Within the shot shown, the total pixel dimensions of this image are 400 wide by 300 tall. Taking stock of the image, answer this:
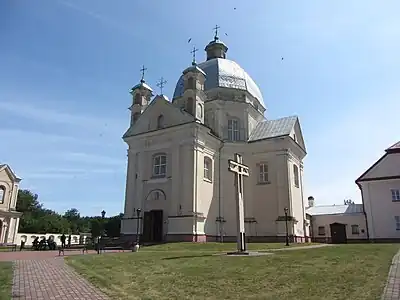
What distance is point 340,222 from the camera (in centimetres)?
4047

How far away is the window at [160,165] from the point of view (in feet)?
102

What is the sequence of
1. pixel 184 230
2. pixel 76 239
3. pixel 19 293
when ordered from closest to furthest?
pixel 19 293 → pixel 184 230 → pixel 76 239

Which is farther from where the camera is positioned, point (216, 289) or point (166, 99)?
point (166, 99)

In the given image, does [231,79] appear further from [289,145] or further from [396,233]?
[396,233]

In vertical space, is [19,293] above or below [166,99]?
below

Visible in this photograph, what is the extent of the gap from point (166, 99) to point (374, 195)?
955 inches

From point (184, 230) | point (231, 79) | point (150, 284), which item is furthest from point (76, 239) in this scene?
point (150, 284)

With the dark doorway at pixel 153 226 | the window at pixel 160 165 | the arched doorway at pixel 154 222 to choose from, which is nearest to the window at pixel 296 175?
the window at pixel 160 165

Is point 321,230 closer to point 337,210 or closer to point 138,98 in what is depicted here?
point 337,210

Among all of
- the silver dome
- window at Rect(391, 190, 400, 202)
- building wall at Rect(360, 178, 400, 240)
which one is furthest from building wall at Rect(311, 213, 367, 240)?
the silver dome

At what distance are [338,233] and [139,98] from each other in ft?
91.4

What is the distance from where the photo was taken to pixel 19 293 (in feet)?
25.8

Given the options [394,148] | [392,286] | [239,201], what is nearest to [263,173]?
[394,148]

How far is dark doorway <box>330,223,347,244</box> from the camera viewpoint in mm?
40031
